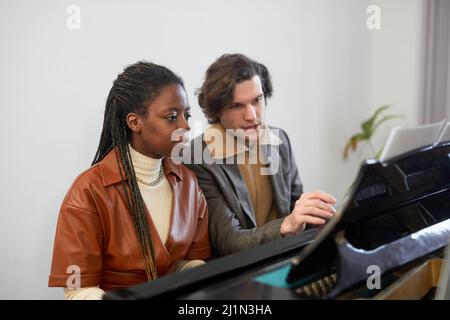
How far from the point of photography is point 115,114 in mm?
1562

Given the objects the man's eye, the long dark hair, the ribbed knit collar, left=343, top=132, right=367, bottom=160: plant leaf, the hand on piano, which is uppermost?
the long dark hair

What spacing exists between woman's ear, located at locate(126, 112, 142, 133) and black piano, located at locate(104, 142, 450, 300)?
634 mm

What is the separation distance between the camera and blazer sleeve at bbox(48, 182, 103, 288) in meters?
1.32

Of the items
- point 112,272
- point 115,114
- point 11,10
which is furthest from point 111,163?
point 11,10

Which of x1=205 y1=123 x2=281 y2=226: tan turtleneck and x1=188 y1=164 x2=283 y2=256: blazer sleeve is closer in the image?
x1=188 y1=164 x2=283 y2=256: blazer sleeve

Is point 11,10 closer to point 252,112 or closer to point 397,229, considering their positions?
point 252,112

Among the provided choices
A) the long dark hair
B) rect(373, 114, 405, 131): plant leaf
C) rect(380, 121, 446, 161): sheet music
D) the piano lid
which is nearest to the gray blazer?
the long dark hair

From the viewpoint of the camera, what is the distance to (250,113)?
180 centimetres

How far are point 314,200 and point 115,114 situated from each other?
70 centimetres

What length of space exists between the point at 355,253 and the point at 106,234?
0.74m

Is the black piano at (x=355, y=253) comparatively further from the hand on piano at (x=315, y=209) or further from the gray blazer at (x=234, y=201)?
the gray blazer at (x=234, y=201)

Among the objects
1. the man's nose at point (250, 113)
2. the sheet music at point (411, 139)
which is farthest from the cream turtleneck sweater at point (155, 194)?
the sheet music at point (411, 139)

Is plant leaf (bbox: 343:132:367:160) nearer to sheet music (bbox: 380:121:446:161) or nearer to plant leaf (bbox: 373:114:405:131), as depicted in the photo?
plant leaf (bbox: 373:114:405:131)

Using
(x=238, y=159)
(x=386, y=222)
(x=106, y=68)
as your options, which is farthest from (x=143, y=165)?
(x=106, y=68)
